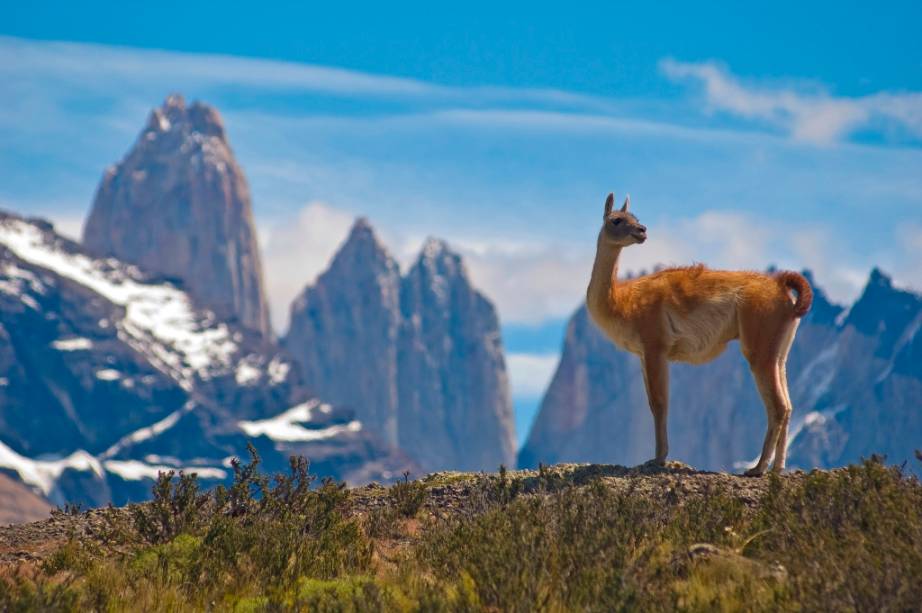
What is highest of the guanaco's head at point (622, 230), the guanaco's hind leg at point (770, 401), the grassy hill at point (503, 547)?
the guanaco's head at point (622, 230)

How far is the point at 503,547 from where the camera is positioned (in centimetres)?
1427

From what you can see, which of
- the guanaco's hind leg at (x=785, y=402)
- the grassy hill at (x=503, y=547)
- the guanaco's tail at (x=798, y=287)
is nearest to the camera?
the grassy hill at (x=503, y=547)

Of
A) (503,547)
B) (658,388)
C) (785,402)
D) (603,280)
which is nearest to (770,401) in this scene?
(785,402)

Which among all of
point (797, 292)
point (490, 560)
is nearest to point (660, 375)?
point (797, 292)

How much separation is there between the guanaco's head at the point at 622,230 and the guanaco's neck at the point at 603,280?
0.49 feet

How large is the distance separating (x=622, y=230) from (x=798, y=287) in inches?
111

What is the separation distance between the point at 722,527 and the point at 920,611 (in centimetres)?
421

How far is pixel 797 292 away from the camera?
68.4 feet

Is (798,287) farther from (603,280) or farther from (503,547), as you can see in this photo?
(503,547)

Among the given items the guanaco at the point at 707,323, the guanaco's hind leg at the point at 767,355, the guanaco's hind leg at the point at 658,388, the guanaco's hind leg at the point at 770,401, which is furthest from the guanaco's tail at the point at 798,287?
the guanaco's hind leg at the point at 658,388

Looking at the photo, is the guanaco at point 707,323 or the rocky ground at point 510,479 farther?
the guanaco at point 707,323

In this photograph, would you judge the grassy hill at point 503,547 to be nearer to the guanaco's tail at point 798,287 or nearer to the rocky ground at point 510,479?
the rocky ground at point 510,479

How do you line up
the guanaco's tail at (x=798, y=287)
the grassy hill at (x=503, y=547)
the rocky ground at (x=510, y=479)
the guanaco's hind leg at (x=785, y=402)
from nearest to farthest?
the grassy hill at (x=503, y=547) < the rocky ground at (x=510, y=479) < the guanaco's tail at (x=798, y=287) < the guanaco's hind leg at (x=785, y=402)

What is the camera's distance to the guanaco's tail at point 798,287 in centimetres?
2041
